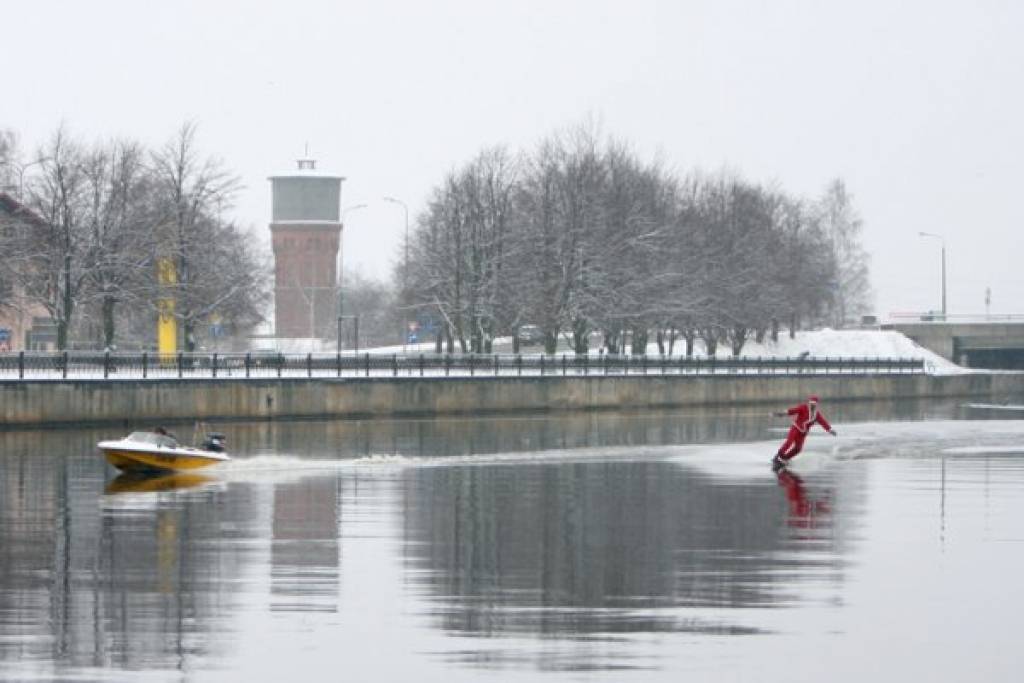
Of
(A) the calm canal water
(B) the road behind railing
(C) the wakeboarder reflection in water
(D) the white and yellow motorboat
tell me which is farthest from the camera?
(B) the road behind railing

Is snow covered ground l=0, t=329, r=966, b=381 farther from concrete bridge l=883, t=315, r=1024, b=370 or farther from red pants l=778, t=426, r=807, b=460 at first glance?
red pants l=778, t=426, r=807, b=460

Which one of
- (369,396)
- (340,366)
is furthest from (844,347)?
(369,396)

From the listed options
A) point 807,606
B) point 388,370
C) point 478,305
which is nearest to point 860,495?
point 807,606

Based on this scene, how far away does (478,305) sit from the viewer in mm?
97188

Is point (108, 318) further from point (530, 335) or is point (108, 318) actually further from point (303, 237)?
point (303, 237)

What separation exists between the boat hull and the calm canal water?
43cm

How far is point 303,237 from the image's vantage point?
178 meters

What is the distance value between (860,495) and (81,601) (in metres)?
17.9

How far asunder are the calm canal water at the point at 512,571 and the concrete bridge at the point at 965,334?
8930 cm

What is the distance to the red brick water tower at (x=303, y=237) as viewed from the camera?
579ft

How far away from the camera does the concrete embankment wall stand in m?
60.9

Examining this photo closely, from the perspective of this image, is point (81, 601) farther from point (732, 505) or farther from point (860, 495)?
point (860, 495)

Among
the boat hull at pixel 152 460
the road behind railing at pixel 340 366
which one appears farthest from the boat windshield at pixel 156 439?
the road behind railing at pixel 340 366

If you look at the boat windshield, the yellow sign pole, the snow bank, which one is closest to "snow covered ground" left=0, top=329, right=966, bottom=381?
the snow bank
